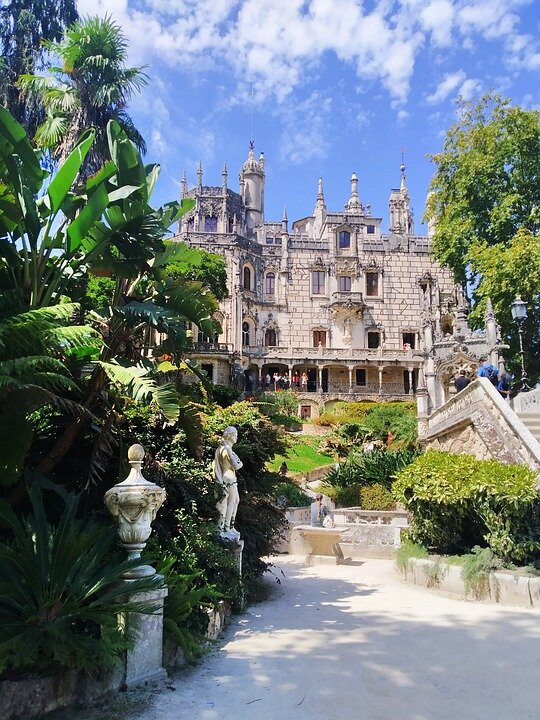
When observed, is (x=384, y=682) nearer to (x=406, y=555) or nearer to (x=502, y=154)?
(x=406, y=555)

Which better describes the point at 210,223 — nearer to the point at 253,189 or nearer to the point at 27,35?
the point at 253,189

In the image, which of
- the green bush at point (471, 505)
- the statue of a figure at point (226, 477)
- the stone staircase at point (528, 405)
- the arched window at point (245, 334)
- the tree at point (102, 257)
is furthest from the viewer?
the arched window at point (245, 334)

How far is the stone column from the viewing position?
4633 mm

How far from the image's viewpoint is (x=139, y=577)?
15.7 ft

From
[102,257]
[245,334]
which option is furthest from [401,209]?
[102,257]

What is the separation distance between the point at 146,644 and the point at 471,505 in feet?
18.5

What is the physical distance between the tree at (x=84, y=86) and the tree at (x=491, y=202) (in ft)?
48.7

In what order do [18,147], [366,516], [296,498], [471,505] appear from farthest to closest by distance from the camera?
[296,498]
[366,516]
[471,505]
[18,147]

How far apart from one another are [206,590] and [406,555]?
5020mm

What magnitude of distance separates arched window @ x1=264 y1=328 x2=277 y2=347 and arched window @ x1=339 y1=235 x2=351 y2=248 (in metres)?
9.28

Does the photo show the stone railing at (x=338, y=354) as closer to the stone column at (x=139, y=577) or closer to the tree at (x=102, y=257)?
the tree at (x=102, y=257)

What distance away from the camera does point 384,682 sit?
187 inches

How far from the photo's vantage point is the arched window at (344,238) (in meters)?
43.8

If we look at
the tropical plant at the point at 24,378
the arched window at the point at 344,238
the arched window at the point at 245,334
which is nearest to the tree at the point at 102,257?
the tropical plant at the point at 24,378
